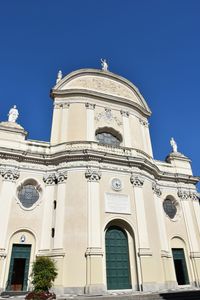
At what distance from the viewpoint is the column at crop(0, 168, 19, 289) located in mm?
13566

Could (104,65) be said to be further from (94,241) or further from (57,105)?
(94,241)

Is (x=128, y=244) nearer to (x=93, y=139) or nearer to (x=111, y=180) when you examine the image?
(x=111, y=180)

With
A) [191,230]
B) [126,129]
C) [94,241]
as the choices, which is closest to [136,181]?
[126,129]

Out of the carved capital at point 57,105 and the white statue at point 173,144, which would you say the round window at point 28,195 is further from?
the white statue at point 173,144

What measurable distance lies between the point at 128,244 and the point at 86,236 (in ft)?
10.3

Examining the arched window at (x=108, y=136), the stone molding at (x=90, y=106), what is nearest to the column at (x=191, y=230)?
the arched window at (x=108, y=136)

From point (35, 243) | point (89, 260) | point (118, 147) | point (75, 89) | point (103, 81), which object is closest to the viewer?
point (89, 260)

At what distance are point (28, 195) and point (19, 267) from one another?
4225 mm

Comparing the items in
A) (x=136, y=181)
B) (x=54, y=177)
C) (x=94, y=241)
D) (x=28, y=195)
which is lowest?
(x=94, y=241)

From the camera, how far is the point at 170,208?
19875 millimetres

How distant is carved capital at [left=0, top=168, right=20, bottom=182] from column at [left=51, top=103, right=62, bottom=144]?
3567 mm

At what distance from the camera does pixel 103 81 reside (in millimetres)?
22016

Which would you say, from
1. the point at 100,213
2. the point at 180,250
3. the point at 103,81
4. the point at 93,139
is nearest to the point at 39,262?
the point at 100,213

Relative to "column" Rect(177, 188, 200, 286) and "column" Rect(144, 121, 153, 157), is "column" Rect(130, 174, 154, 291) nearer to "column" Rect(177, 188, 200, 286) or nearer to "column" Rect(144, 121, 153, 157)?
"column" Rect(144, 121, 153, 157)
